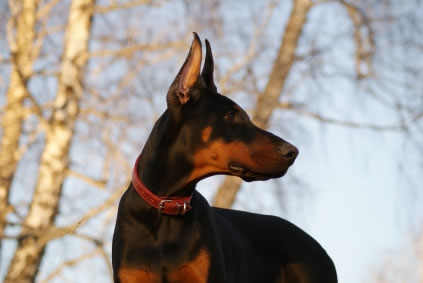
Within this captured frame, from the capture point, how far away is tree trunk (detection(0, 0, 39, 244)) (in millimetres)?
12281

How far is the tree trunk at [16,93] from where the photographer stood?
12281mm

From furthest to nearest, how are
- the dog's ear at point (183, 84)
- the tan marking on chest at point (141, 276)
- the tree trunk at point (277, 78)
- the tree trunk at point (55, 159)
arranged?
the tree trunk at point (277, 78), the tree trunk at point (55, 159), the dog's ear at point (183, 84), the tan marking on chest at point (141, 276)

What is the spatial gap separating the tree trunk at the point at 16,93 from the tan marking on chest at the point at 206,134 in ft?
22.6

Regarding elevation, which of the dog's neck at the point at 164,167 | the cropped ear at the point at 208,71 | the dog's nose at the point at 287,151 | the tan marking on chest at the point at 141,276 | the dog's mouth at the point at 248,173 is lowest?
the tan marking on chest at the point at 141,276

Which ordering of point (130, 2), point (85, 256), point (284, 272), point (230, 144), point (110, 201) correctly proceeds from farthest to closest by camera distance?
point (85, 256)
point (130, 2)
point (110, 201)
point (284, 272)
point (230, 144)

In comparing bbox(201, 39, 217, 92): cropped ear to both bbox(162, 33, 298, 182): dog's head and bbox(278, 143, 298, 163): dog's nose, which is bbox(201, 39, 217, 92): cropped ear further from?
bbox(278, 143, 298, 163): dog's nose

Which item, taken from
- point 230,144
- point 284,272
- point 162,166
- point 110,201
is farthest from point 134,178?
point 110,201

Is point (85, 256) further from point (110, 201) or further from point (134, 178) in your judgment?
point (134, 178)

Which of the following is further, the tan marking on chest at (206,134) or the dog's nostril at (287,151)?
the tan marking on chest at (206,134)

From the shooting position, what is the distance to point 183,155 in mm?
5523

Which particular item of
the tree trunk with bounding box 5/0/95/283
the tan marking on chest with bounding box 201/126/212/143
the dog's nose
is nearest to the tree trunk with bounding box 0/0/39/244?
the tree trunk with bounding box 5/0/95/283

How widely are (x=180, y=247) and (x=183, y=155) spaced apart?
0.54 meters

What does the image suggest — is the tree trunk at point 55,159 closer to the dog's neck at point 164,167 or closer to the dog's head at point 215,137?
the dog's neck at point 164,167

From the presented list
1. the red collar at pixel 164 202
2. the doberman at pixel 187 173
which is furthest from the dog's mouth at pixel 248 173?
the red collar at pixel 164 202
